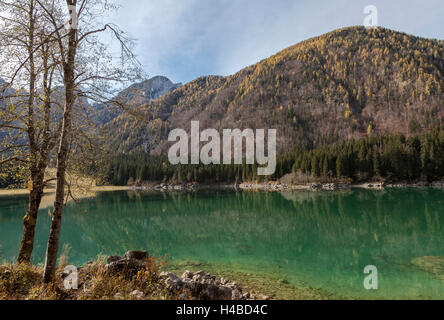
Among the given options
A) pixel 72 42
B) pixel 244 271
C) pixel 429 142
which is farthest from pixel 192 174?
pixel 72 42

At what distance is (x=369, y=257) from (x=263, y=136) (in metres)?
160

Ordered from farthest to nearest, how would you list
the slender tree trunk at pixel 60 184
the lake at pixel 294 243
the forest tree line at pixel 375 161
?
the forest tree line at pixel 375 161
the lake at pixel 294 243
the slender tree trunk at pixel 60 184

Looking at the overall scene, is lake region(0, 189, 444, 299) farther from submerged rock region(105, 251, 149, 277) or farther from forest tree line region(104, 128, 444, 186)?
forest tree line region(104, 128, 444, 186)

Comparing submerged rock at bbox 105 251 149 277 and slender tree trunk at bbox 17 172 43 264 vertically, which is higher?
slender tree trunk at bbox 17 172 43 264

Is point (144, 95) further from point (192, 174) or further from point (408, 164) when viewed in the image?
point (192, 174)

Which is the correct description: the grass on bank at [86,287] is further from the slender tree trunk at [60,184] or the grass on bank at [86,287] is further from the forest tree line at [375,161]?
the forest tree line at [375,161]

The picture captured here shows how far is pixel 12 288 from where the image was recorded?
6.12 meters

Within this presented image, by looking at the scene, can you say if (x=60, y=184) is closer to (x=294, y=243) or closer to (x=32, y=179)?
(x=32, y=179)
